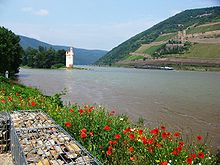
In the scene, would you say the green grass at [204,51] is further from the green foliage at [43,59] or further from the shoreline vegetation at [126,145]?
the shoreline vegetation at [126,145]

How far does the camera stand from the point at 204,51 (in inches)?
6398

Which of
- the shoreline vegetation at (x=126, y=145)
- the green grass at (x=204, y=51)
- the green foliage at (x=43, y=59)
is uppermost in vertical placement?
the green grass at (x=204, y=51)

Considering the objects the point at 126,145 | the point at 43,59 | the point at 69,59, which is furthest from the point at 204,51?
the point at 126,145

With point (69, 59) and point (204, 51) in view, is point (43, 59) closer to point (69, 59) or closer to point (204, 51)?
point (69, 59)

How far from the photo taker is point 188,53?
17062 centimetres

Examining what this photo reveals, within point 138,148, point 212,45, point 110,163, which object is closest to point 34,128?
point 110,163

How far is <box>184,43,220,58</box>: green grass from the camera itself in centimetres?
15288

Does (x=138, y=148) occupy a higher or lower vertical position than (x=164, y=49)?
lower

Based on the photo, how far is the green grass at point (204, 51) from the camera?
→ 153 m

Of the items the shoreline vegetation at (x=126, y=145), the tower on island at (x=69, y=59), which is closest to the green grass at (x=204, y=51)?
the tower on island at (x=69, y=59)

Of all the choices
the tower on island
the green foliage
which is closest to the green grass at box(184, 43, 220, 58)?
the tower on island

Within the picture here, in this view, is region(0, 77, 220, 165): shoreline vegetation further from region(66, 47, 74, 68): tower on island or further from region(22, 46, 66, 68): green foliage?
region(66, 47, 74, 68): tower on island

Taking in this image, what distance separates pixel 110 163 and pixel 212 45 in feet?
568

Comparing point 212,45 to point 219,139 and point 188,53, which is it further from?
point 219,139
